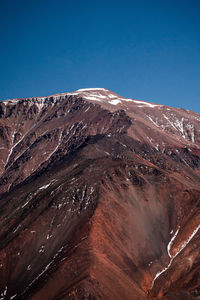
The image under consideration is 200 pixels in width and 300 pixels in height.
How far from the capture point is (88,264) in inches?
3760

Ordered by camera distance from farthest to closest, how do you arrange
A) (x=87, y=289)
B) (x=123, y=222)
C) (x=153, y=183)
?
(x=153, y=183), (x=123, y=222), (x=87, y=289)

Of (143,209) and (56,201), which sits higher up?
(56,201)

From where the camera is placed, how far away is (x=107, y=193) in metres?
130

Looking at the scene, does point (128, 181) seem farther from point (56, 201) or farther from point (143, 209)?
point (56, 201)

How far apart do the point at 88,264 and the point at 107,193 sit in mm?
38007

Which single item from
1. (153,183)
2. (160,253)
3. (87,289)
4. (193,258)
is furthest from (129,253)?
(153,183)

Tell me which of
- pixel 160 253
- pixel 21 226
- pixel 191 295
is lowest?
pixel 191 295

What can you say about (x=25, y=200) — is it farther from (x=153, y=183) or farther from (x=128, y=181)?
(x=153, y=183)

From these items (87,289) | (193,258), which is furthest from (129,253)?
(87,289)

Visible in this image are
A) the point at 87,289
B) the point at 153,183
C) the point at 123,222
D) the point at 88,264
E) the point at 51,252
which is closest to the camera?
the point at 87,289

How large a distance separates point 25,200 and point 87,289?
6757 centimetres

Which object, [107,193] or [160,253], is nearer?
[160,253]

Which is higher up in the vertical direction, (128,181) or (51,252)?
(128,181)

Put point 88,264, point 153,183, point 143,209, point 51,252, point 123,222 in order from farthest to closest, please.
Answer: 1. point 153,183
2. point 143,209
3. point 123,222
4. point 51,252
5. point 88,264
